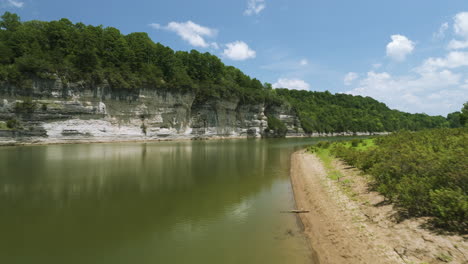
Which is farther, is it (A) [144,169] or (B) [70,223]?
(A) [144,169]

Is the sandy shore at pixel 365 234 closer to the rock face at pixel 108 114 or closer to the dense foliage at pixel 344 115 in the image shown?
the rock face at pixel 108 114

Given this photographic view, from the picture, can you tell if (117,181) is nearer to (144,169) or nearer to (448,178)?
(144,169)

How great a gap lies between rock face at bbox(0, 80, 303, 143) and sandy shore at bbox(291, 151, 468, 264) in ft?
167

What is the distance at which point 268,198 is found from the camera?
1191cm

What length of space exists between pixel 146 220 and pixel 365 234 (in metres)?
7.64

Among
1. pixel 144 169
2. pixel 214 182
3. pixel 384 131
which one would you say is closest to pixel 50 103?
pixel 144 169

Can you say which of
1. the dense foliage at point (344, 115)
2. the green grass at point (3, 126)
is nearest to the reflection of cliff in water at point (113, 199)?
the green grass at point (3, 126)

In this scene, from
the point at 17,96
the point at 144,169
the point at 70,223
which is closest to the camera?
the point at 70,223

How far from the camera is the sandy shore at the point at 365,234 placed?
5184mm

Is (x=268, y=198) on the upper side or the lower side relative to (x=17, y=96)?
lower

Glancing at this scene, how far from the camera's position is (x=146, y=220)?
8.77m

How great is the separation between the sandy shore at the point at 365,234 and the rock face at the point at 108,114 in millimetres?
51044

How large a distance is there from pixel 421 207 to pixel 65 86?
57.7 metres

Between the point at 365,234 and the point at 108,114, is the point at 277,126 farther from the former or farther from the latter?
the point at 365,234
